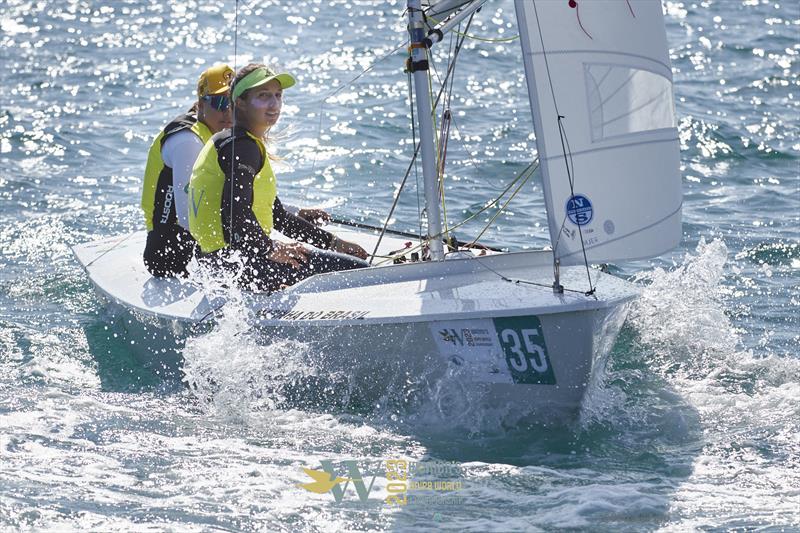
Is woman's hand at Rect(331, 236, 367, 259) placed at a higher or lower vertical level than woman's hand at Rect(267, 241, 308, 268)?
lower

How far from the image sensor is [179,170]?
5777 mm

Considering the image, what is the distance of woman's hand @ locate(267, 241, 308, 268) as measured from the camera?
18.1 ft

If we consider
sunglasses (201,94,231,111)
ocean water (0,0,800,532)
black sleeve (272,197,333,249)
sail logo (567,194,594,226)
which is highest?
sunglasses (201,94,231,111)

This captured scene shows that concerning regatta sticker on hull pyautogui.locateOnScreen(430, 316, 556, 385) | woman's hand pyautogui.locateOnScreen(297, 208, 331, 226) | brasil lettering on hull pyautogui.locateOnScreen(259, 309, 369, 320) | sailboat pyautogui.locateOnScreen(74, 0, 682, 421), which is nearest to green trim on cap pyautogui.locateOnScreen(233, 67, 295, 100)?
sailboat pyautogui.locateOnScreen(74, 0, 682, 421)

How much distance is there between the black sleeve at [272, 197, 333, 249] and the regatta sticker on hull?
1.52 metres

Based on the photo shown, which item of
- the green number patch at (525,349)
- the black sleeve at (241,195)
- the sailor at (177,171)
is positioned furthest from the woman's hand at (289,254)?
the green number patch at (525,349)

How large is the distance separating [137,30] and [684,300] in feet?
34.0

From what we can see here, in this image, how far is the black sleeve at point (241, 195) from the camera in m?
5.29

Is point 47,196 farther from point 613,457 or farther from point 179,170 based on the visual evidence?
point 613,457

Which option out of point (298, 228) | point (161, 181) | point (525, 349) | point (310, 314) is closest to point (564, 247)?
point (525, 349)

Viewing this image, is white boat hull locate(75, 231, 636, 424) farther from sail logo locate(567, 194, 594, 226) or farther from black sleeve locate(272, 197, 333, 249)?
black sleeve locate(272, 197, 333, 249)

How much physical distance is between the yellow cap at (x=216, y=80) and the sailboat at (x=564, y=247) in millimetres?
1296

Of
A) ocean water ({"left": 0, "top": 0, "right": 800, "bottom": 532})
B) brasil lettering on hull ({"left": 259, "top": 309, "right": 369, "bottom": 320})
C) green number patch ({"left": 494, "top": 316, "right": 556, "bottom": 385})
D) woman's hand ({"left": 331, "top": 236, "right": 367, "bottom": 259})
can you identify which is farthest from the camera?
woman's hand ({"left": 331, "top": 236, "right": 367, "bottom": 259})

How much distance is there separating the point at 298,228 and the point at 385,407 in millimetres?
1479
